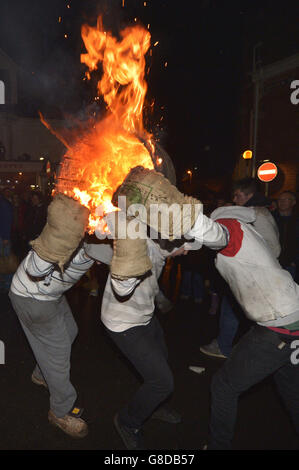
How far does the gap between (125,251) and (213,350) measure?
10.0 feet

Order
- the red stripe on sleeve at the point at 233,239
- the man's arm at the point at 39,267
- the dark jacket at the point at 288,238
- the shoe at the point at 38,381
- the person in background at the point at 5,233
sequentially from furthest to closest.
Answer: the person in background at the point at 5,233 → the dark jacket at the point at 288,238 → the shoe at the point at 38,381 → the man's arm at the point at 39,267 → the red stripe on sleeve at the point at 233,239

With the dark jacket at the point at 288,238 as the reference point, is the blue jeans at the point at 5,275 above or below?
below

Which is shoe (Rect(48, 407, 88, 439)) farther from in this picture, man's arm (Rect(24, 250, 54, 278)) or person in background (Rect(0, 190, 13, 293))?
person in background (Rect(0, 190, 13, 293))

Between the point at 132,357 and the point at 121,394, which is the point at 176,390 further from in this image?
the point at 132,357

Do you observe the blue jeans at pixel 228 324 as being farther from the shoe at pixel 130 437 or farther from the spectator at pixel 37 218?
the spectator at pixel 37 218

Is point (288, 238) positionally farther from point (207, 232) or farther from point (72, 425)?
point (72, 425)

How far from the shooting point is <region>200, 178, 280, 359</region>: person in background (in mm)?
3963

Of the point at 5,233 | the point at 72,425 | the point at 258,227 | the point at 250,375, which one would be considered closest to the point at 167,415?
the point at 72,425

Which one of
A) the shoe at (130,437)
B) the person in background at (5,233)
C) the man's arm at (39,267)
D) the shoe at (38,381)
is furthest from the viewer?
the person in background at (5,233)

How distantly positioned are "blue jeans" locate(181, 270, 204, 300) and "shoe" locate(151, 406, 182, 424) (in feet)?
11.6

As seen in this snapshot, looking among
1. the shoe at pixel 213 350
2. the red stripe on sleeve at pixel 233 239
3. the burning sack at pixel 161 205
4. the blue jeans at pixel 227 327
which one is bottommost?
the shoe at pixel 213 350

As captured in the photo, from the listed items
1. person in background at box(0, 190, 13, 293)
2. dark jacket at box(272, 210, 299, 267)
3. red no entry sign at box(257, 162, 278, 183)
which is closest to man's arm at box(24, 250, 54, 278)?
dark jacket at box(272, 210, 299, 267)

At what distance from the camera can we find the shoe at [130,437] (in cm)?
295

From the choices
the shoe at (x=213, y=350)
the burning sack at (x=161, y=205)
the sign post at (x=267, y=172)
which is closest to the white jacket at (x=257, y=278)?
the burning sack at (x=161, y=205)
